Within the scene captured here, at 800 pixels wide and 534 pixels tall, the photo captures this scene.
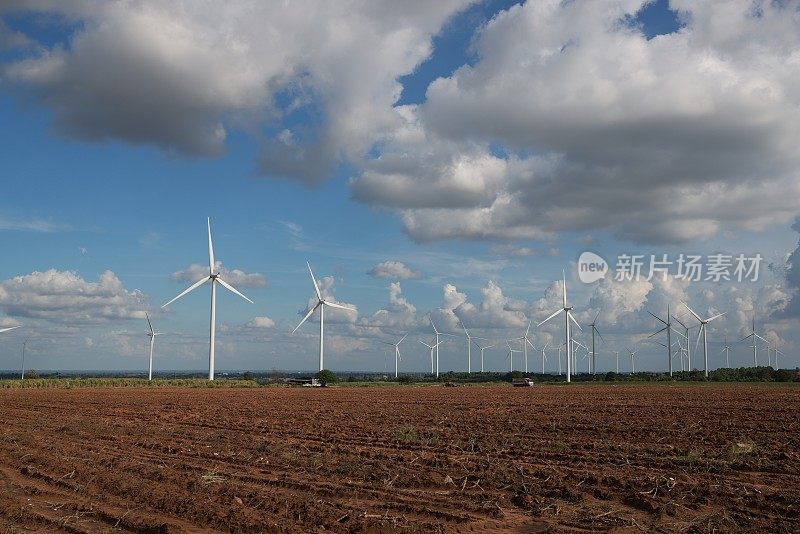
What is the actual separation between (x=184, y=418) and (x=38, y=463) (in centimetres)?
1576

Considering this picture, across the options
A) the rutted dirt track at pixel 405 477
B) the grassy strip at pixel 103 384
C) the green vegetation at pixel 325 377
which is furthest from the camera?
the green vegetation at pixel 325 377

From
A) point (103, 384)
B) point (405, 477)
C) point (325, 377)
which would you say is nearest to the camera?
point (405, 477)

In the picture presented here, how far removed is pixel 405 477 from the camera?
1584 cm

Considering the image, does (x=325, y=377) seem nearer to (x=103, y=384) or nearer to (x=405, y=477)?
(x=103, y=384)

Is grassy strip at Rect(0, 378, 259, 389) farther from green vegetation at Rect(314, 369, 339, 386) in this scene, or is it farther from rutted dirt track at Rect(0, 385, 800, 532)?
rutted dirt track at Rect(0, 385, 800, 532)

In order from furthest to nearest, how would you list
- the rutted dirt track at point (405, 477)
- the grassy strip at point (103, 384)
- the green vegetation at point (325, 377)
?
1. the green vegetation at point (325, 377)
2. the grassy strip at point (103, 384)
3. the rutted dirt track at point (405, 477)

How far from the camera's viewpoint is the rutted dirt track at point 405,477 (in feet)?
39.8

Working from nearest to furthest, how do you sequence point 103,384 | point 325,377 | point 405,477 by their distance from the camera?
1. point 405,477
2. point 103,384
3. point 325,377

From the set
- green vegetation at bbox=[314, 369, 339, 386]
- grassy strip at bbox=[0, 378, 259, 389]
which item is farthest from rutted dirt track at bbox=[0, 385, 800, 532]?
green vegetation at bbox=[314, 369, 339, 386]

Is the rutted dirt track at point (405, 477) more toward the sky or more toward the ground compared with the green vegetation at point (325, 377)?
more toward the sky

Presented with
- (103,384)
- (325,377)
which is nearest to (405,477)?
(103,384)

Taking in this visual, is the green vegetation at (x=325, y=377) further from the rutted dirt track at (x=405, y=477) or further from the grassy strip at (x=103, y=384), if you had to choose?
the rutted dirt track at (x=405, y=477)

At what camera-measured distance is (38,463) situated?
18.6 meters

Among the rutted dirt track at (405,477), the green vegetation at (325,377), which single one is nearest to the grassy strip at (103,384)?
the green vegetation at (325,377)
